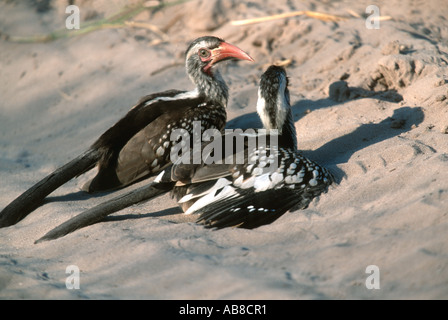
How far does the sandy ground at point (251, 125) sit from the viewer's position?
10.1ft

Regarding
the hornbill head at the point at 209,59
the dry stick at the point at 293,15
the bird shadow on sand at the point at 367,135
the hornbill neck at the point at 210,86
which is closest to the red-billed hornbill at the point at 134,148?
the hornbill neck at the point at 210,86

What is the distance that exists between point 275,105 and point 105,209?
1.69m

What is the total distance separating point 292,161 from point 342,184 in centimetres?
43

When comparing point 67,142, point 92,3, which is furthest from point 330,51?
point 92,3

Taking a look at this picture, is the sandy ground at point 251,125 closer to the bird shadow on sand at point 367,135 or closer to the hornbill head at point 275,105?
the bird shadow on sand at point 367,135

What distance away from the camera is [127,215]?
4.46 metres

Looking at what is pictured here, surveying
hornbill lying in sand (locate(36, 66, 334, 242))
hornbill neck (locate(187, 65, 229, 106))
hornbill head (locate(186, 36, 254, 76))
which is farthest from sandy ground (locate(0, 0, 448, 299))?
hornbill head (locate(186, 36, 254, 76))

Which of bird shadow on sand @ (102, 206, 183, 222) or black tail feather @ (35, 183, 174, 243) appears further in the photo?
bird shadow on sand @ (102, 206, 183, 222)

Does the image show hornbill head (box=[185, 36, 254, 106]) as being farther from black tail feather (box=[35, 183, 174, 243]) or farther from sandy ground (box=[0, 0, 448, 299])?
black tail feather (box=[35, 183, 174, 243])

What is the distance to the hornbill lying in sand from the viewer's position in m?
3.96

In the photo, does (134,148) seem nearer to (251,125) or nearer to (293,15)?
(251,125)

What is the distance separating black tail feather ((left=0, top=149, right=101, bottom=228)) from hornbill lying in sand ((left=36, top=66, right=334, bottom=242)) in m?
0.76

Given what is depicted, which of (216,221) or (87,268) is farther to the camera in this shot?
(216,221)
